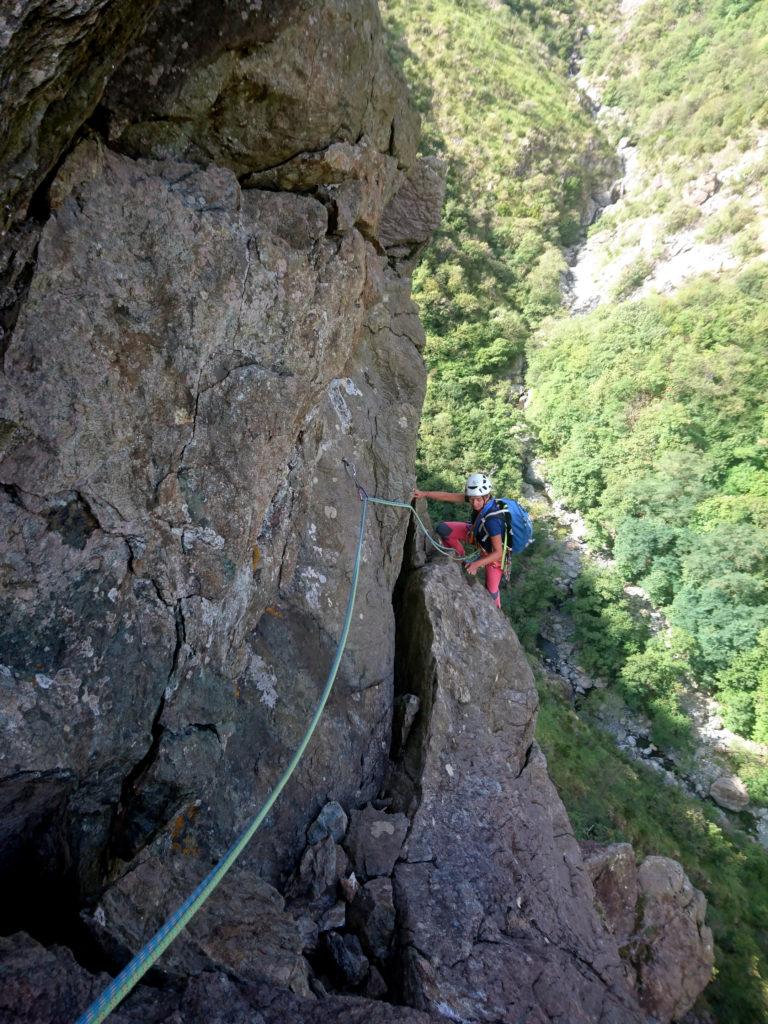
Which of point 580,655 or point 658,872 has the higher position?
point 580,655

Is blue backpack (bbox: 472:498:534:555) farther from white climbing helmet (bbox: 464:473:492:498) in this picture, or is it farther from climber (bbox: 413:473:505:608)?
white climbing helmet (bbox: 464:473:492:498)

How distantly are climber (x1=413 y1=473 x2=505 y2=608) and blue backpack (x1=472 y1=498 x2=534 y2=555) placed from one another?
0.01 m

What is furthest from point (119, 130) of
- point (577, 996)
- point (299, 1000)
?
point (577, 996)

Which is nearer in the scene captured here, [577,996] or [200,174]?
[200,174]

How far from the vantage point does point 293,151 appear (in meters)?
4.35

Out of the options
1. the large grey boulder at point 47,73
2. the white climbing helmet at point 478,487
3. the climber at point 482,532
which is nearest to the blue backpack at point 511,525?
the climber at point 482,532

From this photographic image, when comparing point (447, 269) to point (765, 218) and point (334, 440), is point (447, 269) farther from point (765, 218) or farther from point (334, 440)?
point (334, 440)

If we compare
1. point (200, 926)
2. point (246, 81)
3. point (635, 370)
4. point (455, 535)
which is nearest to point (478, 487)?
point (455, 535)

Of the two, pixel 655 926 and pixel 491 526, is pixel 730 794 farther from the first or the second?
pixel 491 526

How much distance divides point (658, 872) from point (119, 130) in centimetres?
964

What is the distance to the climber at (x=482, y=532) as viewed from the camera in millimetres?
7684

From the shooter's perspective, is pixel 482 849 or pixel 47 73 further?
pixel 482 849

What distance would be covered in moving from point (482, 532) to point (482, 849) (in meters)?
3.92

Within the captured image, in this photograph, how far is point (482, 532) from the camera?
789 centimetres
